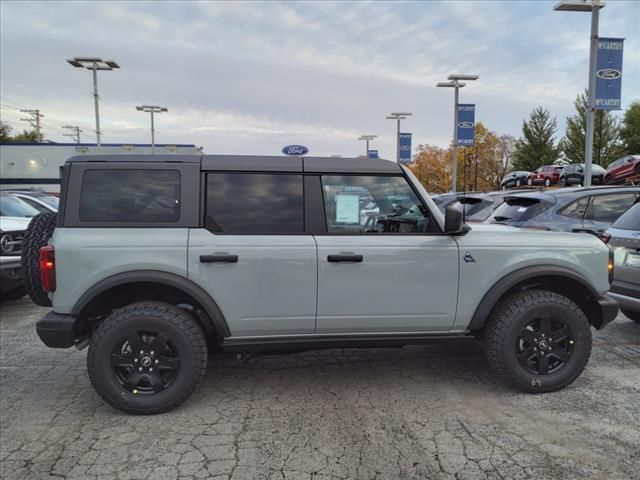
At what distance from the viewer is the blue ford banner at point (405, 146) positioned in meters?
30.5

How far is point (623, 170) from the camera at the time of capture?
22.0 meters

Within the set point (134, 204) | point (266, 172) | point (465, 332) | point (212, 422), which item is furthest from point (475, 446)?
point (134, 204)

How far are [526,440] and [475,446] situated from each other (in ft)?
1.18

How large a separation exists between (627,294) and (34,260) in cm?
546

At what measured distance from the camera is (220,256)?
340 cm

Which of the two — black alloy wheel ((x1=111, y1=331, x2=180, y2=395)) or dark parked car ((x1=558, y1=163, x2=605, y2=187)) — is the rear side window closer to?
black alloy wheel ((x1=111, y1=331, x2=180, y2=395))

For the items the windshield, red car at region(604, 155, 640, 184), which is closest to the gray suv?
the windshield

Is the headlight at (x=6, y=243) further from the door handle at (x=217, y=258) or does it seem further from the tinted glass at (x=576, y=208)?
the tinted glass at (x=576, y=208)

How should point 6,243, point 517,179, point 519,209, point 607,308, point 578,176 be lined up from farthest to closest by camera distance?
Answer: 1. point 517,179
2. point 578,176
3. point 519,209
4. point 6,243
5. point 607,308

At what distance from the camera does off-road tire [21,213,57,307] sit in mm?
3658

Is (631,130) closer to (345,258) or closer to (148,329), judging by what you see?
(345,258)

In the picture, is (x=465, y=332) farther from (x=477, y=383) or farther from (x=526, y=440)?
(x=526, y=440)

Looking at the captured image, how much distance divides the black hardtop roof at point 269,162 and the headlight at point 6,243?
3.44 meters

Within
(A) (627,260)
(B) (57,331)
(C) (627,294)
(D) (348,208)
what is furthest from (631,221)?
(B) (57,331)
